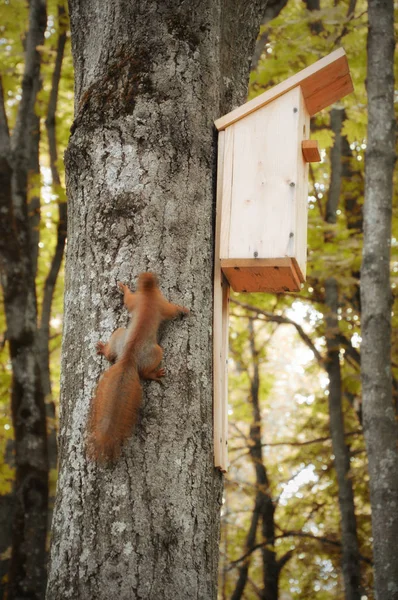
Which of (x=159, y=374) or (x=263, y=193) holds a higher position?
(x=263, y=193)

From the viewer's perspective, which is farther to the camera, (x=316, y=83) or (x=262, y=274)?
(x=316, y=83)

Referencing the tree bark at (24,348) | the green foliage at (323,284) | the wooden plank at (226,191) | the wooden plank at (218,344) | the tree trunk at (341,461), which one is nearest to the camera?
the wooden plank at (218,344)

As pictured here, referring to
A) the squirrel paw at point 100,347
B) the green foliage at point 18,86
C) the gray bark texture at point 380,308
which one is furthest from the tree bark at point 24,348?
the squirrel paw at point 100,347

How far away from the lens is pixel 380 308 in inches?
207

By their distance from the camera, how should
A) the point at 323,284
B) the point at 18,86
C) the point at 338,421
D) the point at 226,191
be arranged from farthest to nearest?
the point at 18,86
the point at 323,284
the point at 338,421
the point at 226,191

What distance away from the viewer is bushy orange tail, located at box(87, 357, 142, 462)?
2146 mm

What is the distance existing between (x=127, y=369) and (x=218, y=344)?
1.64 feet

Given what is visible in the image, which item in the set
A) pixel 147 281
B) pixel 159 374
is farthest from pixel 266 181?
pixel 159 374

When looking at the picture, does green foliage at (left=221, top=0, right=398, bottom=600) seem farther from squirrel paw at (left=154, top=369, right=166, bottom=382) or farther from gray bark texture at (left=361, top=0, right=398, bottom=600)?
squirrel paw at (left=154, top=369, right=166, bottom=382)

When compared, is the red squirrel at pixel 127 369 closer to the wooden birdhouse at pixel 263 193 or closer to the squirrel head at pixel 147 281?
the squirrel head at pixel 147 281

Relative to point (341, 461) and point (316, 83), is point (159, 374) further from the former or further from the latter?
point (341, 461)

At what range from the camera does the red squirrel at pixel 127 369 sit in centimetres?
216

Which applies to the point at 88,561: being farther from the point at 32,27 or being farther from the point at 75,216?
the point at 32,27

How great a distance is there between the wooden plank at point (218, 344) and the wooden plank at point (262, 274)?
71 mm
